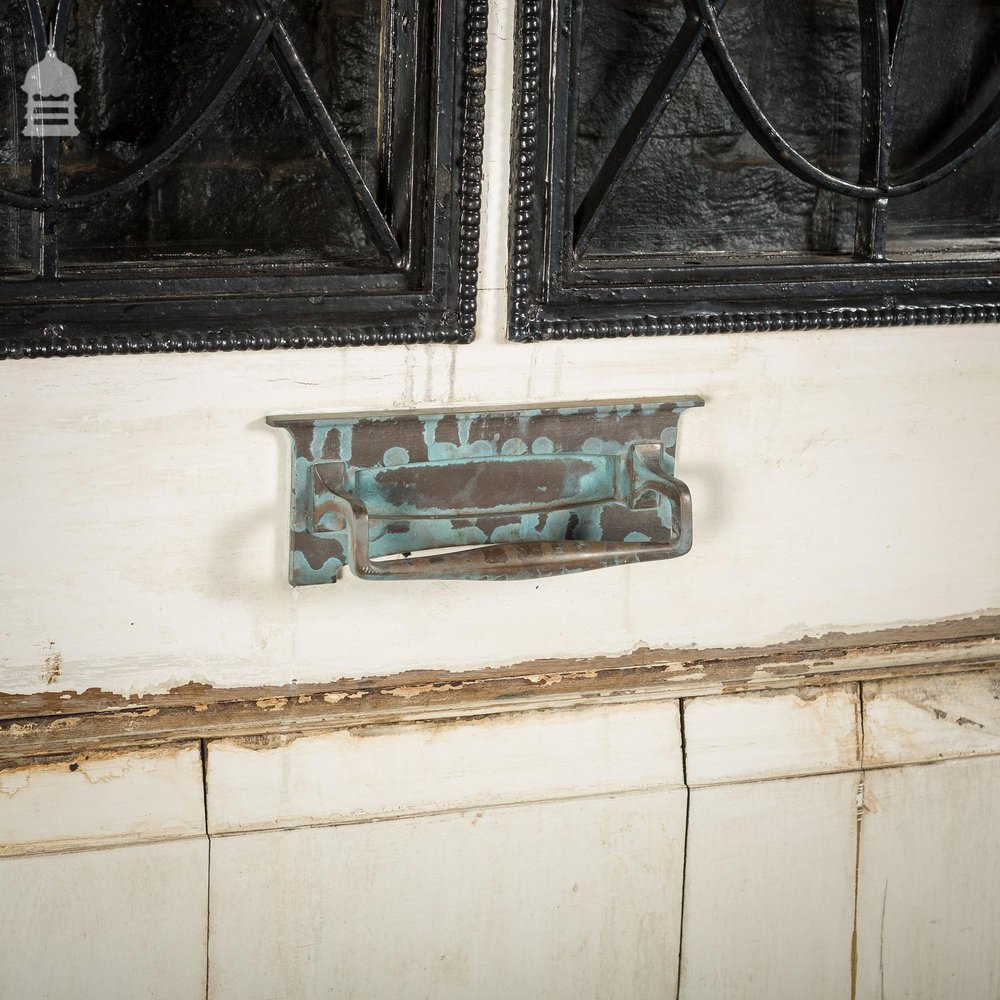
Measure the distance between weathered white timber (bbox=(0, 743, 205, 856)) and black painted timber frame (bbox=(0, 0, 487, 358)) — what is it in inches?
12.0

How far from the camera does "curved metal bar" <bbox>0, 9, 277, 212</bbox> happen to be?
33.5 inches

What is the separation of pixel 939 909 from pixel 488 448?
595 mm

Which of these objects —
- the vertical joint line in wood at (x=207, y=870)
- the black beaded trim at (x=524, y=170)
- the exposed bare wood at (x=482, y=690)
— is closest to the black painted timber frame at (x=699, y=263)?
the black beaded trim at (x=524, y=170)

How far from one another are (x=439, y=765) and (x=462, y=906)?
4.6 inches

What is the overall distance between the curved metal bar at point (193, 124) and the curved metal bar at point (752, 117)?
30 centimetres

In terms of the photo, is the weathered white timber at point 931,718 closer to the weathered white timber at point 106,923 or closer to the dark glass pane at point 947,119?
the dark glass pane at point 947,119

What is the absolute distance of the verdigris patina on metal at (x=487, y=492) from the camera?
0.93 meters

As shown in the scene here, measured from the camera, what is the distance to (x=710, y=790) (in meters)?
1.09

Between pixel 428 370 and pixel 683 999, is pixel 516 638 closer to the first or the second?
pixel 428 370

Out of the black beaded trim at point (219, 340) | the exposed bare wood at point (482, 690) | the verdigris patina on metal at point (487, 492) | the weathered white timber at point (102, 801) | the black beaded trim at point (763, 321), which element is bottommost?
the weathered white timber at point (102, 801)

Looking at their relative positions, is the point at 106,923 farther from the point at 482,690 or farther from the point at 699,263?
the point at 699,263

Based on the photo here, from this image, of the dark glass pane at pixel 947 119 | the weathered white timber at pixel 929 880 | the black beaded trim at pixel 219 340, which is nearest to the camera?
the black beaded trim at pixel 219 340

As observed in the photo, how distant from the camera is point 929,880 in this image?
116cm

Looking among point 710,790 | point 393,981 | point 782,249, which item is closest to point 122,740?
point 393,981
